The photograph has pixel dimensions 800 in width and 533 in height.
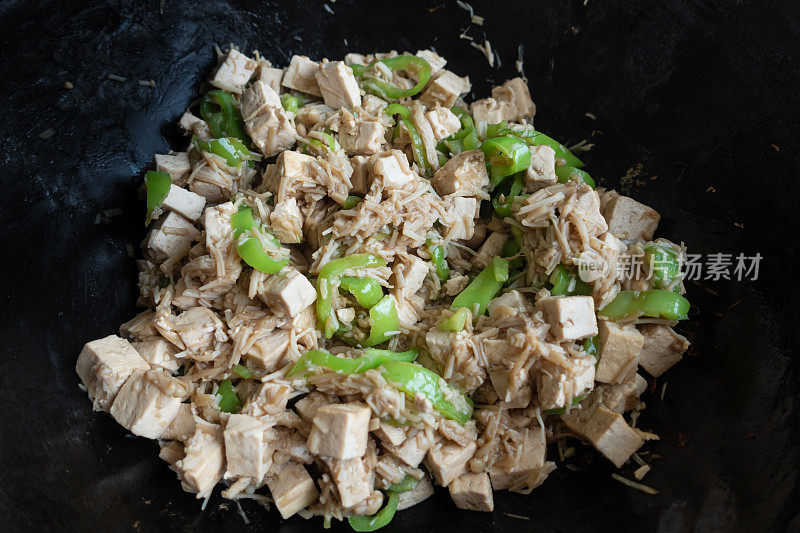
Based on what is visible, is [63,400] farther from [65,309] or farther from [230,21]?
[230,21]

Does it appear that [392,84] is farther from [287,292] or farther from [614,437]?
[614,437]

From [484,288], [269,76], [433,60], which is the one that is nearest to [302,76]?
[269,76]

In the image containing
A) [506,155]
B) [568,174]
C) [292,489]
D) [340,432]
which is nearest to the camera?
[340,432]

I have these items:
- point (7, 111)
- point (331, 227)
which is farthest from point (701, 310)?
point (7, 111)

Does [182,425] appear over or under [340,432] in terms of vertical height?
under

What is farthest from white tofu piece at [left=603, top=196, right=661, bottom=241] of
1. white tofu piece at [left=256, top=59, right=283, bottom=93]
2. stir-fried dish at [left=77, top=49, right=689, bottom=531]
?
white tofu piece at [left=256, top=59, right=283, bottom=93]

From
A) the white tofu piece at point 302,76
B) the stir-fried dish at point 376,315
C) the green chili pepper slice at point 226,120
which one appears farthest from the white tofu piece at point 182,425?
the white tofu piece at point 302,76

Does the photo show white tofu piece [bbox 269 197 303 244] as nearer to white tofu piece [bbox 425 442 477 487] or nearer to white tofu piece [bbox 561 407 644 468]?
white tofu piece [bbox 425 442 477 487]
